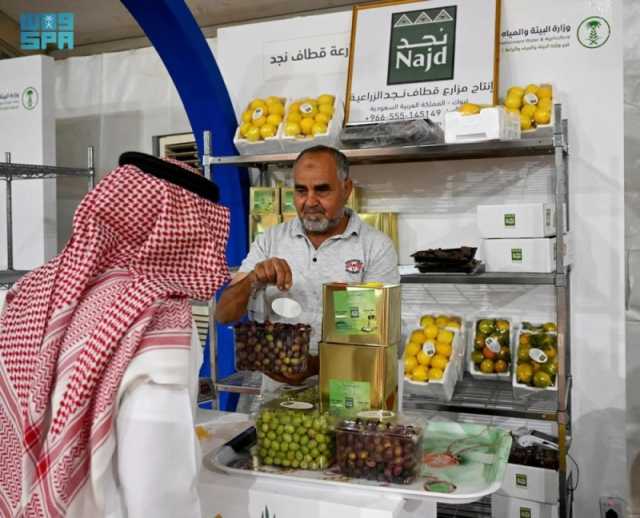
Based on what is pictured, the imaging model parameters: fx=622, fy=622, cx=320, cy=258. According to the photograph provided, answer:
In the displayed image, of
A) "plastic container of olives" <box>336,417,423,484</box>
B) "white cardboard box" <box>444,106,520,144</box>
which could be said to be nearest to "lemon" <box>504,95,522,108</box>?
"white cardboard box" <box>444,106,520,144</box>

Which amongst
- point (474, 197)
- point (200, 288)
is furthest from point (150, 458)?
point (474, 197)

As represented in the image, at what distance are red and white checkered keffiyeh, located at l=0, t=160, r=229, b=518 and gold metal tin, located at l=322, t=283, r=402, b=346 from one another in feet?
1.25

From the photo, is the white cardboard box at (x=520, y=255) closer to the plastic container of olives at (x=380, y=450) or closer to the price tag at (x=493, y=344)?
the price tag at (x=493, y=344)

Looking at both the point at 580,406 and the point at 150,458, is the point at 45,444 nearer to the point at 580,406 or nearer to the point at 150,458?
the point at 150,458

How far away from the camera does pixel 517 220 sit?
8.86ft

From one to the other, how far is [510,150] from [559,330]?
868 mm

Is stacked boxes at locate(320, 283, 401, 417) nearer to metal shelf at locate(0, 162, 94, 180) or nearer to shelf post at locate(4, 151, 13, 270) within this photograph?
metal shelf at locate(0, 162, 94, 180)

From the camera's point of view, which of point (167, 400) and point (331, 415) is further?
point (331, 415)

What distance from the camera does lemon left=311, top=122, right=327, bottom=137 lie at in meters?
3.03

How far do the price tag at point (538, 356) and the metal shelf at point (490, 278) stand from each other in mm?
294

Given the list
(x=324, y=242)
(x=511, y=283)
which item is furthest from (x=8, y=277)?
(x=511, y=283)

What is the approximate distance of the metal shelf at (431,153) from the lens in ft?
8.83

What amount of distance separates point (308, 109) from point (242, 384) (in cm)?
140

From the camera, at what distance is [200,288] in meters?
1.17
